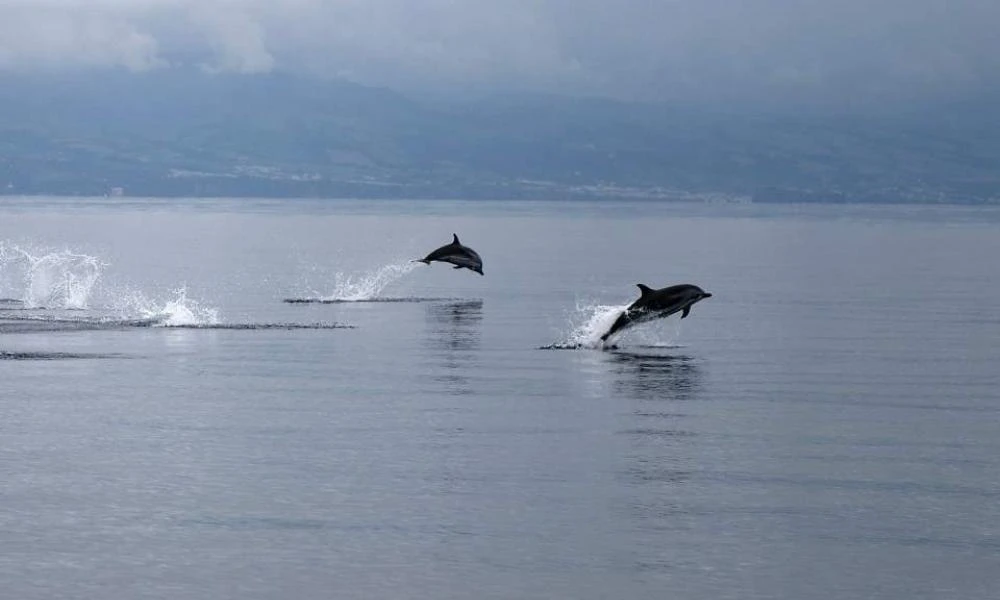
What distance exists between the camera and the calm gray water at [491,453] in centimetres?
1695

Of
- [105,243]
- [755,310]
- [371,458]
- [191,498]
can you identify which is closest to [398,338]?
[755,310]

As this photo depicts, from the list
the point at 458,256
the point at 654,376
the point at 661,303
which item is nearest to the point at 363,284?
the point at 458,256

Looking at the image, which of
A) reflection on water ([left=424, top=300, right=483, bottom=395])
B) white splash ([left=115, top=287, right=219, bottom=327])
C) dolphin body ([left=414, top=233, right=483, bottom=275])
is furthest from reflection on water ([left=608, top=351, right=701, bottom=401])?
dolphin body ([left=414, top=233, right=483, bottom=275])

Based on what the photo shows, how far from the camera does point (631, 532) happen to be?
1855cm

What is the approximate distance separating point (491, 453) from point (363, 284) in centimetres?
4320

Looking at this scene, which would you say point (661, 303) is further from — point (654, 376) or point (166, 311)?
point (166, 311)

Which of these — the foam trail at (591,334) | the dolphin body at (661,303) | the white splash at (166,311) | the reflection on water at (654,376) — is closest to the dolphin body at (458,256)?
the white splash at (166,311)

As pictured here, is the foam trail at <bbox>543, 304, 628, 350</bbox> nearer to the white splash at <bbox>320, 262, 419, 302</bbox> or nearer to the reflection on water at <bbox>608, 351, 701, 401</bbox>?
the reflection on water at <bbox>608, 351, 701, 401</bbox>

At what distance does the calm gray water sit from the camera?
55.6ft

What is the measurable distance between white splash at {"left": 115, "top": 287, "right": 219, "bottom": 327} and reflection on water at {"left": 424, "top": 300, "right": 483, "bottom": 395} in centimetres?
579

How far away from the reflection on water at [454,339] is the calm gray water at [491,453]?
162 mm

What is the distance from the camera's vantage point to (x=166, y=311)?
47.3 meters

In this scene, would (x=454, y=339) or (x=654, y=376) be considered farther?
(x=454, y=339)

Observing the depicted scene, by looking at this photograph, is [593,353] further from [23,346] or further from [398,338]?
[23,346]
